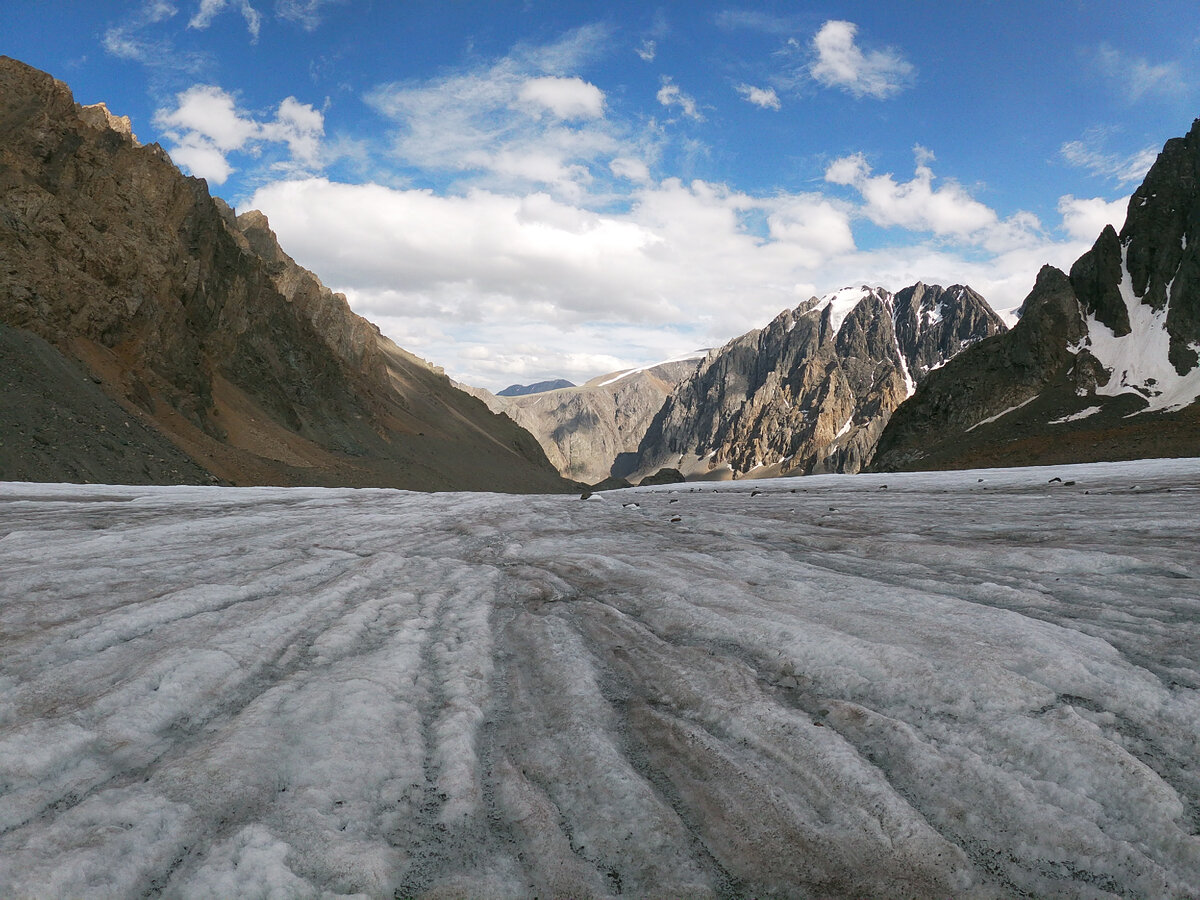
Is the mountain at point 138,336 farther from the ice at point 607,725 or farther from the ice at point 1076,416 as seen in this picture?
the ice at point 1076,416

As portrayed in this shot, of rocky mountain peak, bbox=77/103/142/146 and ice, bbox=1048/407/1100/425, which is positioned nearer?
rocky mountain peak, bbox=77/103/142/146

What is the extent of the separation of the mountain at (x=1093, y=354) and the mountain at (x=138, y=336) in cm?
6985

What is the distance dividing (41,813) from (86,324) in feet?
154

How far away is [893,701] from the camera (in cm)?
383

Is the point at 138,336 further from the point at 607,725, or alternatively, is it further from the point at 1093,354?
the point at 1093,354

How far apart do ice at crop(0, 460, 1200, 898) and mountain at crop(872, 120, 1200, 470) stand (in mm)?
75428

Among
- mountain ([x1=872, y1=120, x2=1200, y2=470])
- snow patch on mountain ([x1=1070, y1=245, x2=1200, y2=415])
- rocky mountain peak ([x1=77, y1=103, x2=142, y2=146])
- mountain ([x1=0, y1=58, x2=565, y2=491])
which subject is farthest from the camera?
mountain ([x1=872, y1=120, x2=1200, y2=470])

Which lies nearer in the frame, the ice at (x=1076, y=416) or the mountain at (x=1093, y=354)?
the ice at (x=1076, y=416)

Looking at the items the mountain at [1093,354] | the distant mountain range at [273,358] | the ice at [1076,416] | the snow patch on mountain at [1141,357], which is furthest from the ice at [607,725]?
the snow patch on mountain at [1141,357]

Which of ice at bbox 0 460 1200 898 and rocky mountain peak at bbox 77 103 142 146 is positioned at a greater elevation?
rocky mountain peak at bbox 77 103 142 146

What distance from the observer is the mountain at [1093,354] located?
76.0 meters

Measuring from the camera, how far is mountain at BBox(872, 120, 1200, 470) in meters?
76.0

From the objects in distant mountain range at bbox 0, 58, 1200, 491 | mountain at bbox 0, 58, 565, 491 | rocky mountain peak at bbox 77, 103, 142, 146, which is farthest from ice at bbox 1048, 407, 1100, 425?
rocky mountain peak at bbox 77, 103, 142, 146

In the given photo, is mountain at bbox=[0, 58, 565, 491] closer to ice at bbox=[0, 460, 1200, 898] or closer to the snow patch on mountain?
ice at bbox=[0, 460, 1200, 898]
